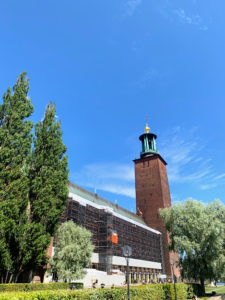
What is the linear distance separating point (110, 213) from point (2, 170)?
2801cm

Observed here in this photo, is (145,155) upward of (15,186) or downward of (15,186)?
upward

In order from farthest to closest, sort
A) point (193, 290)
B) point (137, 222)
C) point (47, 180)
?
point (137, 222) < point (193, 290) < point (47, 180)

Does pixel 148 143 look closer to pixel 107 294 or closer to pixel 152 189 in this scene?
pixel 152 189

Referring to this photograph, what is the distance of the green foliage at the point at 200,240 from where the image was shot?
2131 centimetres

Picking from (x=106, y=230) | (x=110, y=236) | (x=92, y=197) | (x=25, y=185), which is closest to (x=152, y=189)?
(x=92, y=197)

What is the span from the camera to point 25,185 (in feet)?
47.0

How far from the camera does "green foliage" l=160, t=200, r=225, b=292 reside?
21.3 meters

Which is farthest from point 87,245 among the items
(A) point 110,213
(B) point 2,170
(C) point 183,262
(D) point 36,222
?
(A) point 110,213

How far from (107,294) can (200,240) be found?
15.3 metres

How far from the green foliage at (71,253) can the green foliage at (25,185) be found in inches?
203

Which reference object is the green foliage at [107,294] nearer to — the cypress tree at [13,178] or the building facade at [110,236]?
the cypress tree at [13,178]

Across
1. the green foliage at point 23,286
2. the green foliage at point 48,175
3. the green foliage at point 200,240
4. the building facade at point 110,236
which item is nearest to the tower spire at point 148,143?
the building facade at point 110,236

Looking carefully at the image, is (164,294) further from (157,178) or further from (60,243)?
(157,178)

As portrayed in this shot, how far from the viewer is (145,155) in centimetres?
6644
